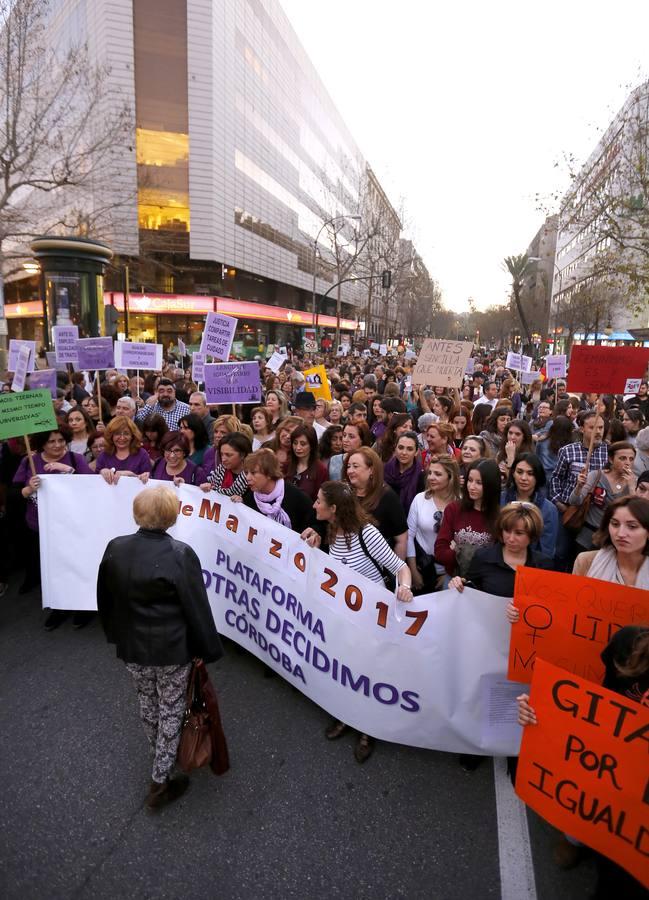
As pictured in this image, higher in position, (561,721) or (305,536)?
(305,536)

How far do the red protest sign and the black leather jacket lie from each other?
13.9 ft

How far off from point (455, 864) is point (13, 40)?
70.1 feet

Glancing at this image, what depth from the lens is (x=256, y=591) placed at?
401 cm

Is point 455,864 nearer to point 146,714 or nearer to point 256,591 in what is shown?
point 146,714

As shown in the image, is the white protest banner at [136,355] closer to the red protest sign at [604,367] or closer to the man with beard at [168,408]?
the man with beard at [168,408]

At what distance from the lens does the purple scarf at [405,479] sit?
5176 millimetres

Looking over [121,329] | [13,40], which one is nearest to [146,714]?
[13,40]

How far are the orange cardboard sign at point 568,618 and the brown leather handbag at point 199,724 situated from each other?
5.22 ft

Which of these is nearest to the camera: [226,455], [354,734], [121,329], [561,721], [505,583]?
[561,721]

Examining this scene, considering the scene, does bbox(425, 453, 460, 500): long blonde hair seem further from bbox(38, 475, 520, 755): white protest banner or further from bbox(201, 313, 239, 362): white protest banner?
bbox(201, 313, 239, 362): white protest banner

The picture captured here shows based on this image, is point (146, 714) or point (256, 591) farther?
point (256, 591)

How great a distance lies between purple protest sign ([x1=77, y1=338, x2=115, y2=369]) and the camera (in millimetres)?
8531

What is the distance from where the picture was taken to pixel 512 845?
109 inches

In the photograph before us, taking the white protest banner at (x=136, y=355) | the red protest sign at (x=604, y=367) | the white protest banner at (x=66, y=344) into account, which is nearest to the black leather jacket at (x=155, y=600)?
the red protest sign at (x=604, y=367)
